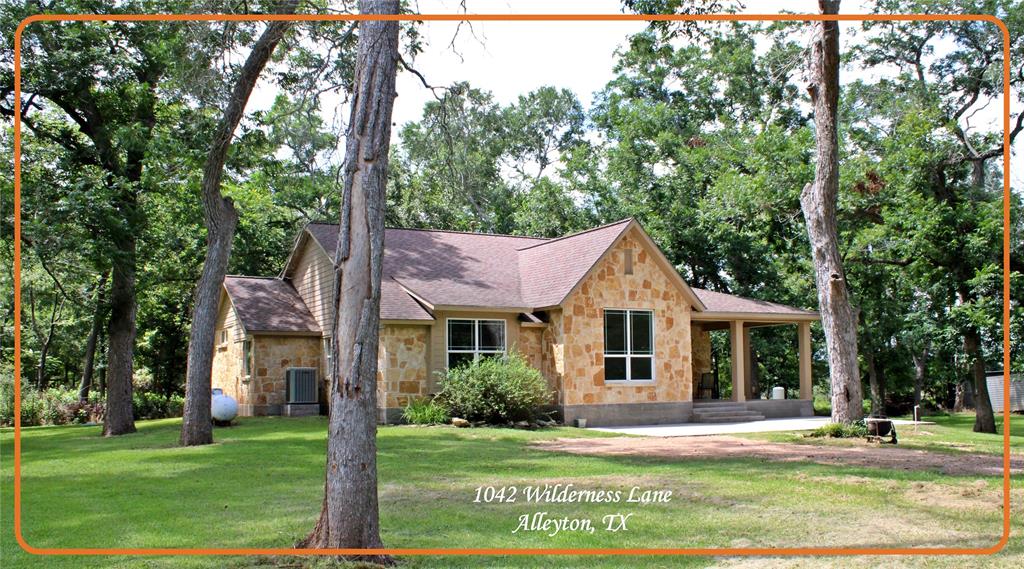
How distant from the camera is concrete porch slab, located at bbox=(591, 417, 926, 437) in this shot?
1788 cm

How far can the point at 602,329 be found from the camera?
20.9m

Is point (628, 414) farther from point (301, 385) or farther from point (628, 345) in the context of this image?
point (301, 385)

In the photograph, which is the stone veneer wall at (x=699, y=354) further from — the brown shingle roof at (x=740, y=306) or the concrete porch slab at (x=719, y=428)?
the concrete porch slab at (x=719, y=428)

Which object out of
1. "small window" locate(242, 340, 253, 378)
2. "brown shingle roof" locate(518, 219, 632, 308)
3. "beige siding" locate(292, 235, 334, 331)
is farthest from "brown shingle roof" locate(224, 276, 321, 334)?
"brown shingle roof" locate(518, 219, 632, 308)

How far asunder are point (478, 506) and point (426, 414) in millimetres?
9830

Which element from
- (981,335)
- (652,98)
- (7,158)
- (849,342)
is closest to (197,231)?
(7,158)

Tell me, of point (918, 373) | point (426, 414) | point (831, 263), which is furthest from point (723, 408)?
point (918, 373)

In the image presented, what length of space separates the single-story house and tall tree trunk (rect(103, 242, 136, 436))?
3.32 metres

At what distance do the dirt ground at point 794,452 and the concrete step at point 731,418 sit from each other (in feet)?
16.7

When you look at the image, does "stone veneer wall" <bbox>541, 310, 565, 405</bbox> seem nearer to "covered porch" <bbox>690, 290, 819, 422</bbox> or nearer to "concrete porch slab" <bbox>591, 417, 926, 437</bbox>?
"concrete porch slab" <bbox>591, 417, 926, 437</bbox>

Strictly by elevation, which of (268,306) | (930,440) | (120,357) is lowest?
(930,440)

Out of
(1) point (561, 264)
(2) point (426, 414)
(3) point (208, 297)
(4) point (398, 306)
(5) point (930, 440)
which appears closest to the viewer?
(3) point (208, 297)

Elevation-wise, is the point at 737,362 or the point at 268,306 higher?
the point at 268,306

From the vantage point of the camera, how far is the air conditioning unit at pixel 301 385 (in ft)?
73.3
